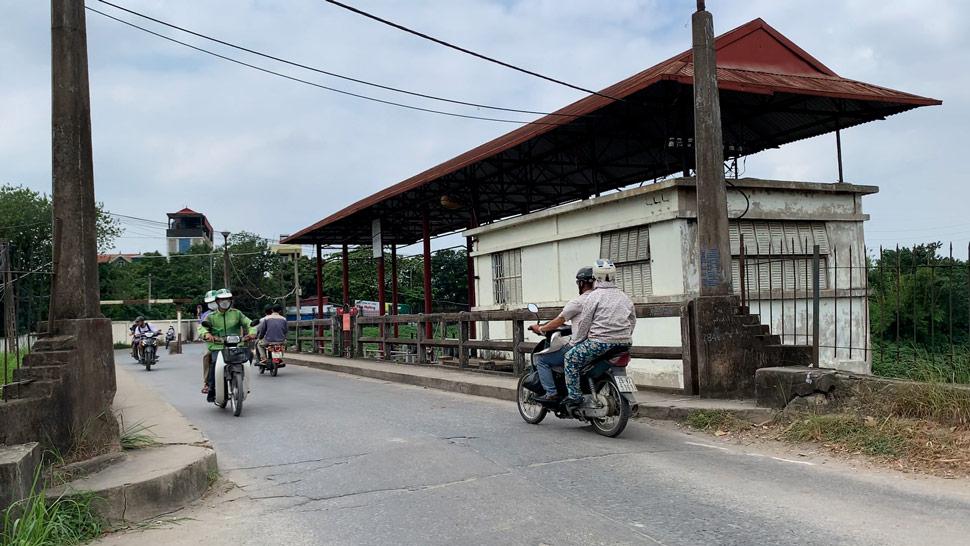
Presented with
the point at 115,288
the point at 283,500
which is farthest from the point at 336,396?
the point at 115,288

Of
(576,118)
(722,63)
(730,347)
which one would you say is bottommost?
(730,347)

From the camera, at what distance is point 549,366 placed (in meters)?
8.20

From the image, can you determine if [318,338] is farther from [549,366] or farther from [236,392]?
[549,366]

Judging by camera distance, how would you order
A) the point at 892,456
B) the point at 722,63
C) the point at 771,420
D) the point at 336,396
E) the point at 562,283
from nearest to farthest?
the point at 892,456 → the point at 771,420 → the point at 336,396 → the point at 722,63 → the point at 562,283

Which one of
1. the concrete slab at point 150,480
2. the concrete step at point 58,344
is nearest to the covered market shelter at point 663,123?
the concrete slab at point 150,480

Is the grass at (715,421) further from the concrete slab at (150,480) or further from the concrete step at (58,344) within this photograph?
the concrete step at (58,344)

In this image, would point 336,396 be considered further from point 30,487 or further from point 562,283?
point 30,487

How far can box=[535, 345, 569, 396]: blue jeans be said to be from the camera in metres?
8.11

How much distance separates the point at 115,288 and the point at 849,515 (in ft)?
223

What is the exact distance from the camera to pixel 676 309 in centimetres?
953

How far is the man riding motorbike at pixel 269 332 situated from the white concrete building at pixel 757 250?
7579 millimetres

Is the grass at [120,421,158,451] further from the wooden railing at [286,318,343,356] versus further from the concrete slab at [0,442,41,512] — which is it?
the wooden railing at [286,318,343,356]

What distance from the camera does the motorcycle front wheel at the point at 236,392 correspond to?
33.4ft

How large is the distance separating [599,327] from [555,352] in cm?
76
